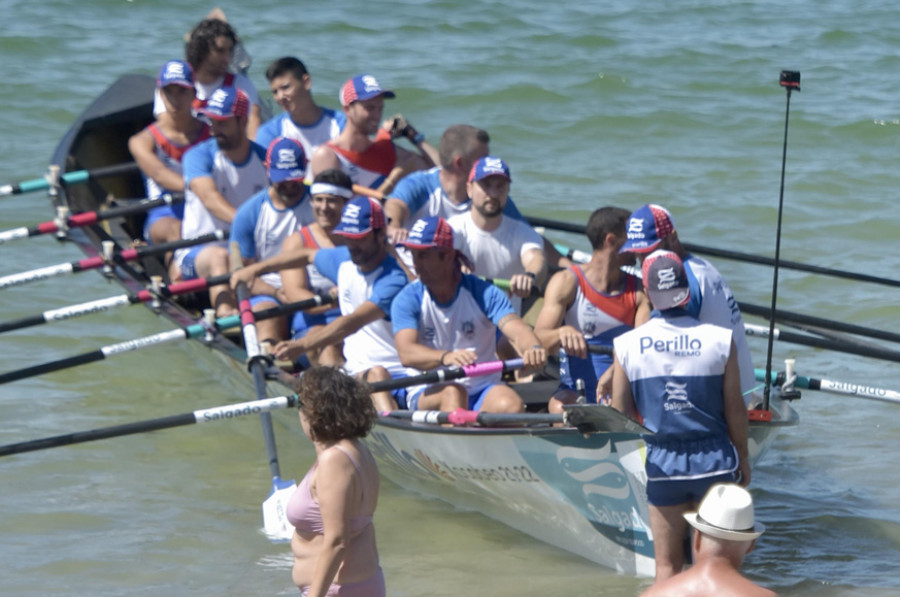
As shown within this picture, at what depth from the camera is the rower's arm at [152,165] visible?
8.73 m

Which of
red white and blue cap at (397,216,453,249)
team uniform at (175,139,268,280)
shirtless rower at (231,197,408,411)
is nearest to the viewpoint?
red white and blue cap at (397,216,453,249)

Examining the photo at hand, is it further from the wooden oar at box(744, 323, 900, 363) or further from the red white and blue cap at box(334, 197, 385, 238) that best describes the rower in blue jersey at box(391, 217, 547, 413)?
the wooden oar at box(744, 323, 900, 363)

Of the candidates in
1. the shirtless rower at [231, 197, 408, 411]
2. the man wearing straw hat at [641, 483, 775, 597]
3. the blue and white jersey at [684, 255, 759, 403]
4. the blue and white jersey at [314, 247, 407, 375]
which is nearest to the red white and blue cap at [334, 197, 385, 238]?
the shirtless rower at [231, 197, 408, 411]

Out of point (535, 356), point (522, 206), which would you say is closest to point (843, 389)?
point (535, 356)

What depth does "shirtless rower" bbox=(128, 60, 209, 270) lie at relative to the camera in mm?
8664

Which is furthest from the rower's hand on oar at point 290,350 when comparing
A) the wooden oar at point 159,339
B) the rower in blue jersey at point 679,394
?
the rower in blue jersey at point 679,394

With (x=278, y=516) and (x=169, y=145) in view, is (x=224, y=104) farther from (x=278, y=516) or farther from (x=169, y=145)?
(x=278, y=516)

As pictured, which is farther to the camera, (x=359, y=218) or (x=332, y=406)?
(x=359, y=218)

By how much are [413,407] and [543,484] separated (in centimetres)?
95

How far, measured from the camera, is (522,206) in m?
12.2

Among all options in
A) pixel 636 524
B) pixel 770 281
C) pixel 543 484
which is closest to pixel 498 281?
pixel 543 484

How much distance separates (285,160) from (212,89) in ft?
6.74

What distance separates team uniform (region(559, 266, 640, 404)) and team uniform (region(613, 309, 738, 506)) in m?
1.26

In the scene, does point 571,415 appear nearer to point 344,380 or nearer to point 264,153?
point 344,380
